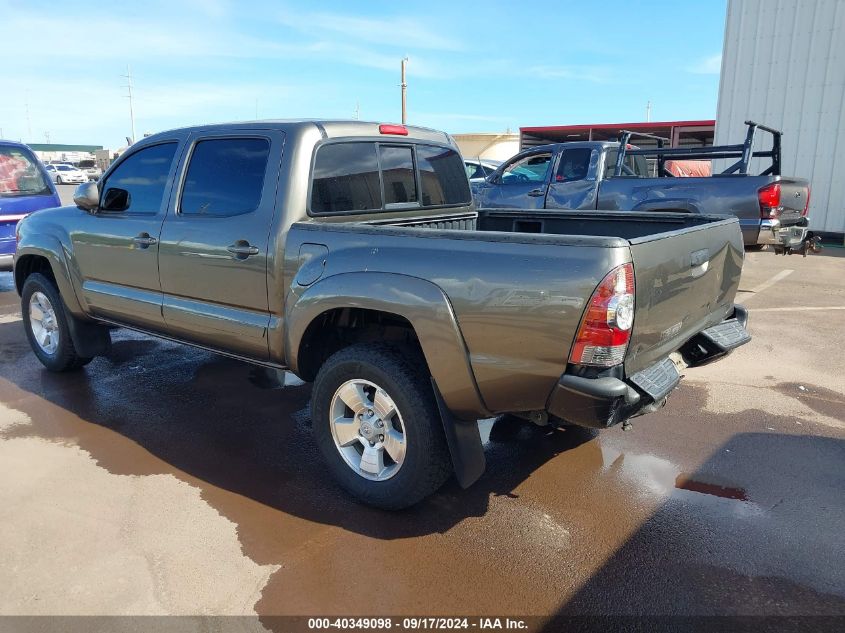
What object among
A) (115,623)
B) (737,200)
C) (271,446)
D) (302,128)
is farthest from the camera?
(737,200)

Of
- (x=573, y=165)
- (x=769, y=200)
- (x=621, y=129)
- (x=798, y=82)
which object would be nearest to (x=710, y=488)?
(x=769, y=200)

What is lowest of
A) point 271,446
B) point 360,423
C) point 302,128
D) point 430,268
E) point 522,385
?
point 271,446

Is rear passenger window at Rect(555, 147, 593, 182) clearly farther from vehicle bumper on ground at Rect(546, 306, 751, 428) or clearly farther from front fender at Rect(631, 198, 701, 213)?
vehicle bumper on ground at Rect(546, 306, 751, 428)

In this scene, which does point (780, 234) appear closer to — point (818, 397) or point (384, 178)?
point (818, 397)

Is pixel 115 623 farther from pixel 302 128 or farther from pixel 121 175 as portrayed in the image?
pixel 121 175

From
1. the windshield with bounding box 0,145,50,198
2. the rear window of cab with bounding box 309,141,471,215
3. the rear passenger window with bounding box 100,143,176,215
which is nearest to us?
the rear window of cab with bounding box 309,141,471,215

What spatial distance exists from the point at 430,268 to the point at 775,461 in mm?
2502

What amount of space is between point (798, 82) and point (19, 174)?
14533 millimetres

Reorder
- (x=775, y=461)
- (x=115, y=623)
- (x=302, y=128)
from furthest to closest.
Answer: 1. (x=775, y=461)
2. (x=302, y=128)
3. (x=115, y=623)

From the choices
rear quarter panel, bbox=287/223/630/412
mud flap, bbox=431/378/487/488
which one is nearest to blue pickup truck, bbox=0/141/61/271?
rear quarter panel, bbox=287/223/630/412

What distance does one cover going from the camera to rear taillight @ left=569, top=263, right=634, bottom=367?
2.48 meters

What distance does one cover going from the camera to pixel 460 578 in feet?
8.92

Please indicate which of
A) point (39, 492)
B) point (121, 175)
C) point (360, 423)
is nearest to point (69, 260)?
point (121, 175)

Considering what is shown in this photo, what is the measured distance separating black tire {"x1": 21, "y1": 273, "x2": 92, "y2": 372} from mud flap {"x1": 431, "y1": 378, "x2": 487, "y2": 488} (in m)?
3.60
